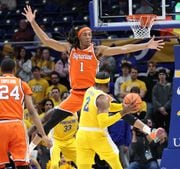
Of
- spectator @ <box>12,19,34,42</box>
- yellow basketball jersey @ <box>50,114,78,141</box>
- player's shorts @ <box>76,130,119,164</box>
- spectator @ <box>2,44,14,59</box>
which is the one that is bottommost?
yellow basketball jersey @ <box>50,114,78,141</box>

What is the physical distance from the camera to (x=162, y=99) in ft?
53.2

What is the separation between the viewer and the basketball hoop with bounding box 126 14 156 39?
12.5m

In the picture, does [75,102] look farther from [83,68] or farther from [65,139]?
[65,139]

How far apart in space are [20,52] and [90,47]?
6541 mm

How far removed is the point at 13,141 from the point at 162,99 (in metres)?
6.92

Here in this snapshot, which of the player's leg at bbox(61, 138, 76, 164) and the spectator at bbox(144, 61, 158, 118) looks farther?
the spectator at bbox(144, 61, 158, 118)

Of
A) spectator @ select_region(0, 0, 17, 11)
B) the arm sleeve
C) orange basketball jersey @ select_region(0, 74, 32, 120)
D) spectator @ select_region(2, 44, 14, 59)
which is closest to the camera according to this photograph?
orange basketball jersey @ select_region(0, 74, 32, 120)

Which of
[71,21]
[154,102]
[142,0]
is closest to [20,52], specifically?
[71,21]

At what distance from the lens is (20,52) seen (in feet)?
59.8

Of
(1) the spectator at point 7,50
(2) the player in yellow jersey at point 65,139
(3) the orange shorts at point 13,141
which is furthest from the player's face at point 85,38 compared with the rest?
(1) the spectator at point 7,50

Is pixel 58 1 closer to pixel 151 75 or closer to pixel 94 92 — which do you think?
pixel 151 75

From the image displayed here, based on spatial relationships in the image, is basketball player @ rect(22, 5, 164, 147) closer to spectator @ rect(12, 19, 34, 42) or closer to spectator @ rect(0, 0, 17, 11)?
spectator @ rect(12, 19, 34, 42)

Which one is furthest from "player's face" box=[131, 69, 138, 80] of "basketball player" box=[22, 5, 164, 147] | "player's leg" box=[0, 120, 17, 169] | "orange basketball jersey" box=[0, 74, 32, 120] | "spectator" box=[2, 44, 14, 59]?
"player's leg" box=[0, 120, 17, 169]

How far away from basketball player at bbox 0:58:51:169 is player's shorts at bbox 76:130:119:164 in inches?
39.6
